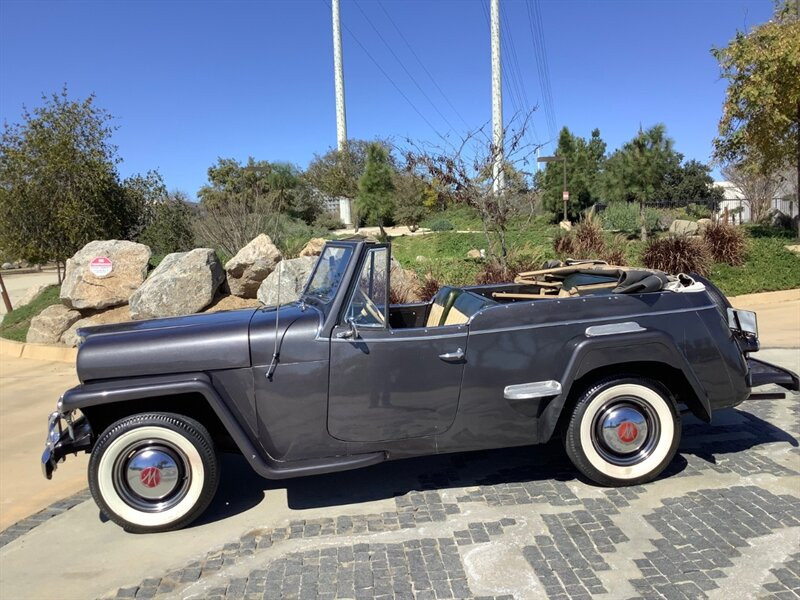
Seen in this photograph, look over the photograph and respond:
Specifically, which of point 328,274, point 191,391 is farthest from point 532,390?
point 191,391

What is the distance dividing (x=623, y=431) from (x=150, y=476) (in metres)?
2.73

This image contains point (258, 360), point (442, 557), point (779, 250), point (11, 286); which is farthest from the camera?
point (11, 286)

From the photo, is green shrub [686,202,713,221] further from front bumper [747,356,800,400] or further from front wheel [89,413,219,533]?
front wheel [89,413,219,533]

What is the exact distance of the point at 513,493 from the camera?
352 cm

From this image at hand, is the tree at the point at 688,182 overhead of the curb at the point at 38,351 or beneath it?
overhead

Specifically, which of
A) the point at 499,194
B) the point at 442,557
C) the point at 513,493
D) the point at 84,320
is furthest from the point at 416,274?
the point at 442,557

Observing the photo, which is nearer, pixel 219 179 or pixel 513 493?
pixel 513 493

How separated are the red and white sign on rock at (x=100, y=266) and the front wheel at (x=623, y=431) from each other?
9040mm

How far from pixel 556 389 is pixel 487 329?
511 millimetres

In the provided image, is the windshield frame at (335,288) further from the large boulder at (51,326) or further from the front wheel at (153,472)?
the large boulder at (51,326)

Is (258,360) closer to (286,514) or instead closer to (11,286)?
(286,514)

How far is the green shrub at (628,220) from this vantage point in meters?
17.1

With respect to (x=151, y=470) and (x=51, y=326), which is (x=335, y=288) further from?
(x=51, y=326)

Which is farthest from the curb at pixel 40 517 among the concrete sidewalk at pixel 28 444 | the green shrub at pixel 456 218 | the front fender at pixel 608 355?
the green shrub at pixel 456 218
